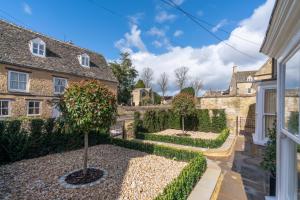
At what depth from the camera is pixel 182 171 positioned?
5105 millimetres

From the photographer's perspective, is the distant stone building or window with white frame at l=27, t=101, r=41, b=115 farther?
the distant stone building

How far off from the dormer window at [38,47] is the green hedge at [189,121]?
1087cm

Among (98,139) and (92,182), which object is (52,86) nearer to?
(98,139)

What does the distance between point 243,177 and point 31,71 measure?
16290 millimetres

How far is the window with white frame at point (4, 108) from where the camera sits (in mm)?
13583

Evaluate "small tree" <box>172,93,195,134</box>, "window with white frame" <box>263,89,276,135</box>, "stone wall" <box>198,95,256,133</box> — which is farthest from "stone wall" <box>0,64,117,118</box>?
"stone wall" <box>198,95,256,133</box>

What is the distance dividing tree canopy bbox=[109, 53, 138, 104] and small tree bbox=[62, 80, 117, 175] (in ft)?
106

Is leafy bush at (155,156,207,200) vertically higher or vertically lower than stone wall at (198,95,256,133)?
lower

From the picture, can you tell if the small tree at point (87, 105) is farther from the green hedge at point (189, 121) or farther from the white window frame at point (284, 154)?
the green hedge at point (189, 121)

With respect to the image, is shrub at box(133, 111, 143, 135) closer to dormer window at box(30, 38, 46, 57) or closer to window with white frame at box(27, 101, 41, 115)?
window with white frame at box(27, 101, 41, 115)

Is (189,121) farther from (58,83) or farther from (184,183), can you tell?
(58,83)

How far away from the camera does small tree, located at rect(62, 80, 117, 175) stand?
509cm

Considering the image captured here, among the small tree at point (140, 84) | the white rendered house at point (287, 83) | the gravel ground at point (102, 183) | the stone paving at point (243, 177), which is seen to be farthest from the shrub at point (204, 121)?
the small tree at point (140, 84)

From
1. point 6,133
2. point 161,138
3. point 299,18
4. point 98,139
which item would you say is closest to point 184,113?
point 161,138
